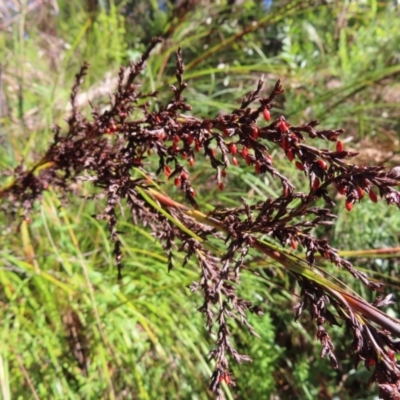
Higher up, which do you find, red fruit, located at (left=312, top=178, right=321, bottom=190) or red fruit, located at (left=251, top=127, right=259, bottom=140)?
red fruit, located at (left=251, top=127, right=259, bottom=140)

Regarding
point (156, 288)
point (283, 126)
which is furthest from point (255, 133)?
point (156, 288)

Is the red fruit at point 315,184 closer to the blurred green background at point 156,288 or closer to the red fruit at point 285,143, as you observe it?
the red fruit at point 285,143

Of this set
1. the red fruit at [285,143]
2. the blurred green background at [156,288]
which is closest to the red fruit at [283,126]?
the red fruit at [285,143]

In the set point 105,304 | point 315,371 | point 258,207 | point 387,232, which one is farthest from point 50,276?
point 387,232

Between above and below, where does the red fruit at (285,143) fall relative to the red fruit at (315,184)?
above

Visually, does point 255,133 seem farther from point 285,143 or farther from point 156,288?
point 156,288

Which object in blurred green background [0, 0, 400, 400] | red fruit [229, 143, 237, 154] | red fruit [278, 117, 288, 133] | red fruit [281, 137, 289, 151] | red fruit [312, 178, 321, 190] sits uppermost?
red fruit [278, 117, 288, 133]

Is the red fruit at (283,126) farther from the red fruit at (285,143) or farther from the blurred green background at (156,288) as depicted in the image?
the blurred green background at (156,288)

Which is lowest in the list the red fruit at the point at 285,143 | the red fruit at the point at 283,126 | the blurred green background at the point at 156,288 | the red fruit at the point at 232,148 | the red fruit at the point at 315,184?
the blurred green background at the point at 156,288

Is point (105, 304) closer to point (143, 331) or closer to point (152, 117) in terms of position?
point (143, 331)

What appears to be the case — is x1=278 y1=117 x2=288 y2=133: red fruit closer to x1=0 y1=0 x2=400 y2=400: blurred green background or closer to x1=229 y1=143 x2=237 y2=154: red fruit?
x1=229 y1=143 x2=237 y2=154: red fruit

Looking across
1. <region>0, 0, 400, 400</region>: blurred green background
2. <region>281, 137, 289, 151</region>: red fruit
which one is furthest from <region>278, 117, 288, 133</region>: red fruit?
<region>0, 0, 400, 400</region>: blurred green background

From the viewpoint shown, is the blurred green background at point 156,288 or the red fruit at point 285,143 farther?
the blurred green background at point 156,288
